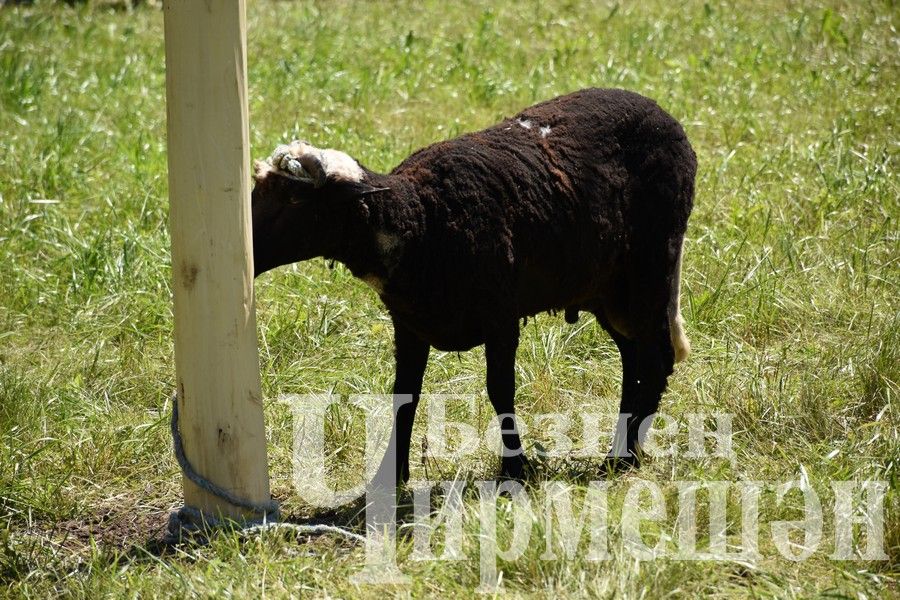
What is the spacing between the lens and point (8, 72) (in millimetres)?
8977

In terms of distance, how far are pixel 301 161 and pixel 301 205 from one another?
0.55ft

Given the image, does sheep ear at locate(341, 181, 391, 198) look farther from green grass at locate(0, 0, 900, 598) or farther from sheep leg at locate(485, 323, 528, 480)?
green grass at locate(0, 0, 900, 598)

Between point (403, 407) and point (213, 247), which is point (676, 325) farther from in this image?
point (213, 247)

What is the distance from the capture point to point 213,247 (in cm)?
383

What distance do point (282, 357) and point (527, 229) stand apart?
6.03 ft

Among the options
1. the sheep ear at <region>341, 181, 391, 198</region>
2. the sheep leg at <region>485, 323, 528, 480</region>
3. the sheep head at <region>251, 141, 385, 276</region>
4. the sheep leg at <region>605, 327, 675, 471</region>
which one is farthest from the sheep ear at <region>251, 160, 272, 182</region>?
the sheep leg at <region>605, 327, 675, 471</region>

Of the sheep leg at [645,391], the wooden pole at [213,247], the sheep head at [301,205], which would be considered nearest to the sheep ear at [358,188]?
the sheep head at [301,205]

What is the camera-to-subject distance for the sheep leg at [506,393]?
4441mm

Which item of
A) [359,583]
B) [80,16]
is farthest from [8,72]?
[359,583]

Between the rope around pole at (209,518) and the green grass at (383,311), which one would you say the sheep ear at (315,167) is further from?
the green grass at (383,311)

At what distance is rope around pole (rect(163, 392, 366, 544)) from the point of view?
4.01 m

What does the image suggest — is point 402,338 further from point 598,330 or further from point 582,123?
point 598,330

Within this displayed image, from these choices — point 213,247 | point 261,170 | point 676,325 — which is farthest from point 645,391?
point 213,247

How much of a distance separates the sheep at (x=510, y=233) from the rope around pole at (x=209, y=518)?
0.66 m
